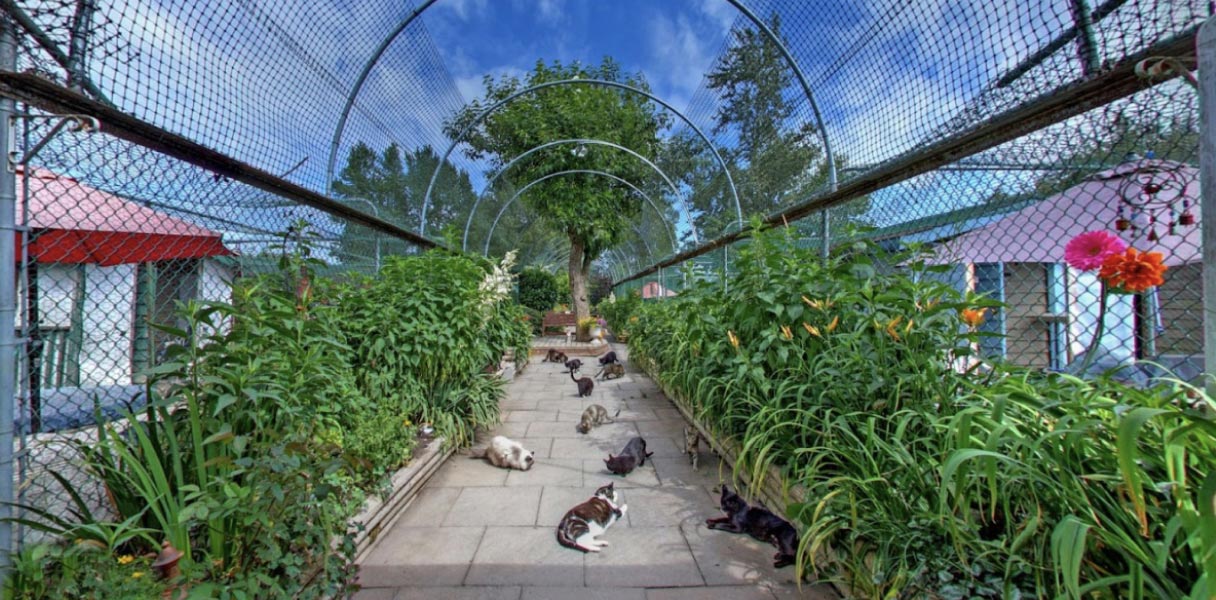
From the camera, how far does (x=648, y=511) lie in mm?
2410

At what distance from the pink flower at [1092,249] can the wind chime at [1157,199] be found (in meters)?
0.04

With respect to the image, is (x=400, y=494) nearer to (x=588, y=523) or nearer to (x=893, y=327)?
(x=588, y=523)

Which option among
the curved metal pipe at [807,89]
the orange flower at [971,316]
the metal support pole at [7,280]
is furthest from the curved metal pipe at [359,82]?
the orange flower at [971,316]

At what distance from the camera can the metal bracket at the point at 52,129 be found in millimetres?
1293

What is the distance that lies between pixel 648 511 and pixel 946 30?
2.70 metres

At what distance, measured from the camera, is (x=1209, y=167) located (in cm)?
112

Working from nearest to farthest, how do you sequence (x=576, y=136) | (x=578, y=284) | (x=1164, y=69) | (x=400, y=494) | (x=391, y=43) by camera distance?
(x=1164, y=69), (x=400, y=494), (x=391, y=43), (x=576, y=136), (x=578, y=284)

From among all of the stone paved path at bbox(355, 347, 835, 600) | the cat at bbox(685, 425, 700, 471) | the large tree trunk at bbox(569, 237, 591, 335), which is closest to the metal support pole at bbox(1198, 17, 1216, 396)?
the stone paved path at bbox(355, 347, 835, 600)

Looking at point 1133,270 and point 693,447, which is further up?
point 1133,270

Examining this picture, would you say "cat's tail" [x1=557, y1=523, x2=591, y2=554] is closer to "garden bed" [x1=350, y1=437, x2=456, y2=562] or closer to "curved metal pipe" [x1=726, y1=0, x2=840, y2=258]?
"garden bed" [x1=350, y1=437, x2=456, y2=562]

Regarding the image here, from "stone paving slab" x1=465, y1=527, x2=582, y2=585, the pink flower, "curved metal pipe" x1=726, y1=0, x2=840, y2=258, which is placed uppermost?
"curved metal pipe" x1=726, y1=0, x2=840, y2=258

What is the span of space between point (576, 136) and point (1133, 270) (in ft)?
31.7

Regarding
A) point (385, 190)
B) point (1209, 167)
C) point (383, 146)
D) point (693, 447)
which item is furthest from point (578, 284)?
point (1209, 167)

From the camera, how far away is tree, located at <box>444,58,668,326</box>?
10016mm
